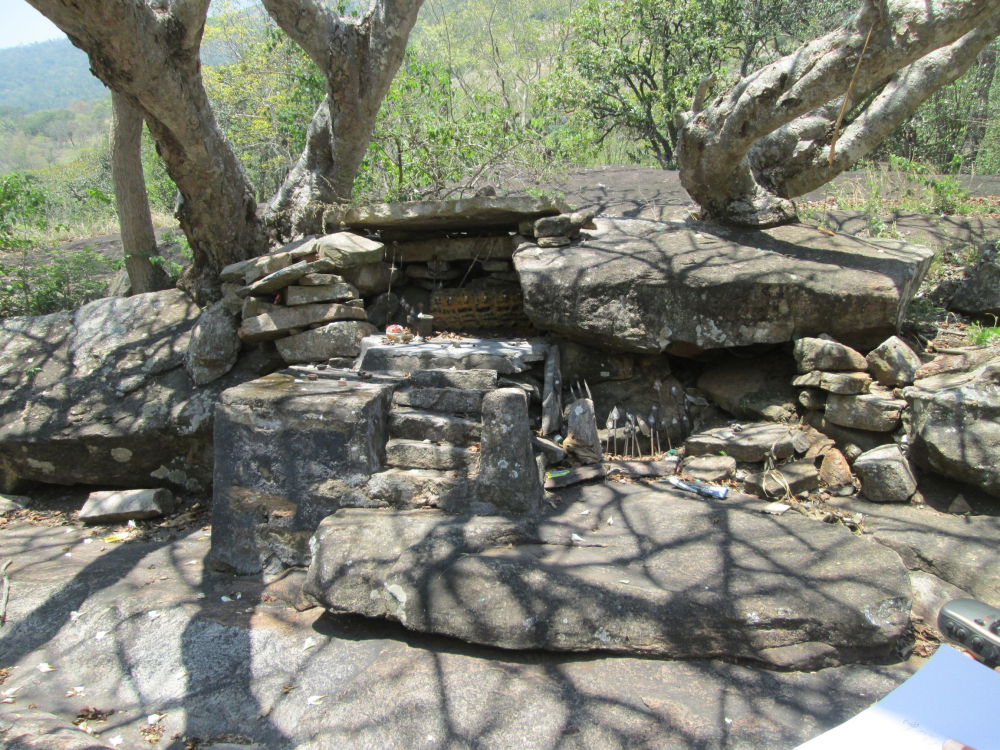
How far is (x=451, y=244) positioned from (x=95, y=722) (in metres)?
4.12

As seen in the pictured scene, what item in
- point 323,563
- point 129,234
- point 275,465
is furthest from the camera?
point 129,234

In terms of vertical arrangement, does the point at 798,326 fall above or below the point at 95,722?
above

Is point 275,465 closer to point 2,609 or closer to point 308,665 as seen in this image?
point 308,665

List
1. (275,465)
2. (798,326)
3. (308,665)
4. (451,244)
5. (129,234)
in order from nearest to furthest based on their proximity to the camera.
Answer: (308,665) → (275,465) → (798,326) → (451,244) → (129,234)

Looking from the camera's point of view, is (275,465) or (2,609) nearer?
(2,609)

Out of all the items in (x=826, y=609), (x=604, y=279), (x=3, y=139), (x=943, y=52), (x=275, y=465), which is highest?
(x=3, y=139)

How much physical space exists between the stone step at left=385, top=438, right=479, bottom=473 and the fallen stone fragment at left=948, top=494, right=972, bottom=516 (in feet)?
9.23

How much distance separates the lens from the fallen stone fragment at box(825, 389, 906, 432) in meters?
3.99

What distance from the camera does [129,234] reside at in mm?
6195

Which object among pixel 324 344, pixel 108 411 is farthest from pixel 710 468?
pixel 108 411

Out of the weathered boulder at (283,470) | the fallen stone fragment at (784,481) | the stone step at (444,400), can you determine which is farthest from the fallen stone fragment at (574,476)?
the weathered boulder at (283,470)

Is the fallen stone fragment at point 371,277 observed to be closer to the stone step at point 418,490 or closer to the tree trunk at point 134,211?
the stone step at point 418,490

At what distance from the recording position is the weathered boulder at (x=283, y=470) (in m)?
3.71

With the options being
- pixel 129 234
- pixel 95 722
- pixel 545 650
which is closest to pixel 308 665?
pixel 95 722
